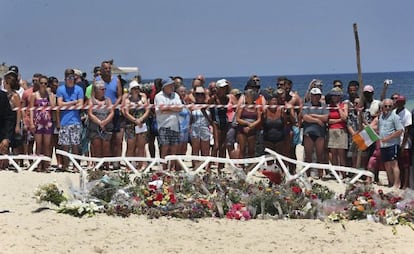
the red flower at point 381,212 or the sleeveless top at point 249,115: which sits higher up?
the sleeveless top at point 249,115

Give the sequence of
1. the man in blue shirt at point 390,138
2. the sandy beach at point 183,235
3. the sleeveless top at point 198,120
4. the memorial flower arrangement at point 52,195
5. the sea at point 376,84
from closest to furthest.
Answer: the sandy beach at point 183,235 < the memorial flower arrangement at point 52,195 < the man in blue shirt at point 390,138 < the sleeveless top at point 198,120 < the sea at point 376,84

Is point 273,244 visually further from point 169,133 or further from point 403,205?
point 169,133

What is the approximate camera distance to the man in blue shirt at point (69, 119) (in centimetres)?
1202

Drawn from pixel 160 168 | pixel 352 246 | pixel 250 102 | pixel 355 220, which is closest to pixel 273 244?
pixel 352 246

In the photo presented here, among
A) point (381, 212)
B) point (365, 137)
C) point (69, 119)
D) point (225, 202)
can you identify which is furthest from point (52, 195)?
point (365, 137)

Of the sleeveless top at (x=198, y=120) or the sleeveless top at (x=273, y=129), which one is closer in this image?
the sleeveless top at (x=273, y=129)

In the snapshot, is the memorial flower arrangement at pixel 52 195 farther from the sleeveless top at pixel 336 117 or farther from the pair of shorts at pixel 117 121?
the sleeveless top at pixel 336 117

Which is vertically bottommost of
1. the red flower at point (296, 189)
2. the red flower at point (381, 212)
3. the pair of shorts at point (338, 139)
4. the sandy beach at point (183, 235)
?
the sandy beach at point (183, 235)

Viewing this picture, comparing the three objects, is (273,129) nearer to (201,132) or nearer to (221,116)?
(221,116)

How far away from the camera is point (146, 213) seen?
875 centimetres

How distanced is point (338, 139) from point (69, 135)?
4707 mm

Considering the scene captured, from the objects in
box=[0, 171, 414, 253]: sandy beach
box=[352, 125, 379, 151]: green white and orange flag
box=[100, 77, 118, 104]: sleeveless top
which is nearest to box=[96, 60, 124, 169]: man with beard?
box=[100, 77, 118, 104]: sleeveless top

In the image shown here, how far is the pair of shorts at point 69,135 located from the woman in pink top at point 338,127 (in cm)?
444

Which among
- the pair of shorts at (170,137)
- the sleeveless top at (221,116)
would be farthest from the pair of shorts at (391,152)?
the pair of shorts at (170,137)
